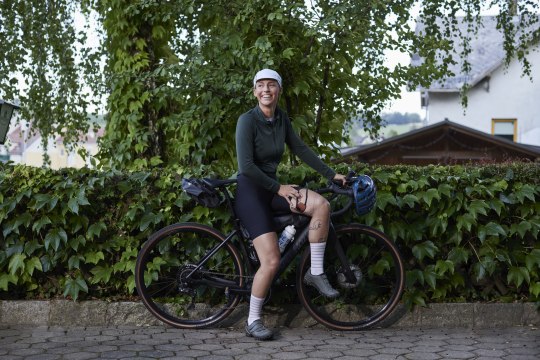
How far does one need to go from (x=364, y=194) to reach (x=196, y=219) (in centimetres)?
152

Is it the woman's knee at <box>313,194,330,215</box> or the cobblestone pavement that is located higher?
the woman's knee at <box>313,194,330,215</box>

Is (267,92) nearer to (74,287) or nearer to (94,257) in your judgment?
(94,257)

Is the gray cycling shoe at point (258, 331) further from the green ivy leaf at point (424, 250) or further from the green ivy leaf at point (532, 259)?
the green ivy leaf at point (532, 259)

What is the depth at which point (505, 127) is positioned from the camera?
35.4m

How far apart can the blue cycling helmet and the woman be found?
258mm

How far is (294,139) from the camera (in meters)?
6.72

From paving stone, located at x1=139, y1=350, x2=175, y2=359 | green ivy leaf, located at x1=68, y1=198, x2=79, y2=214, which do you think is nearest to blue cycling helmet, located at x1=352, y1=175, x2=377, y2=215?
paving stone, located at x1=139, y1=350, x2=175, y2=359

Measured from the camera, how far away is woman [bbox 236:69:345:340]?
6.29 m

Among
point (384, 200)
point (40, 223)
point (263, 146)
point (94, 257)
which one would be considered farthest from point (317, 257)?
point (40, 223)

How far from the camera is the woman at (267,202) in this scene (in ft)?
20.6

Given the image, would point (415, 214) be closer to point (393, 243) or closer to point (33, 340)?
point (393, 243)

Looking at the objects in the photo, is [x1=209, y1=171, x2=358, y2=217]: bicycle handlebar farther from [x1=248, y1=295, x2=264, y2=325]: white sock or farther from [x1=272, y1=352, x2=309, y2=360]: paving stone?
[x1=272, y1=352, x2=309, y2=360]: paving stone

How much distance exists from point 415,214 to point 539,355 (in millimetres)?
1723

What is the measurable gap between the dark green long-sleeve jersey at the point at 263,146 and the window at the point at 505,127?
1183 inches
